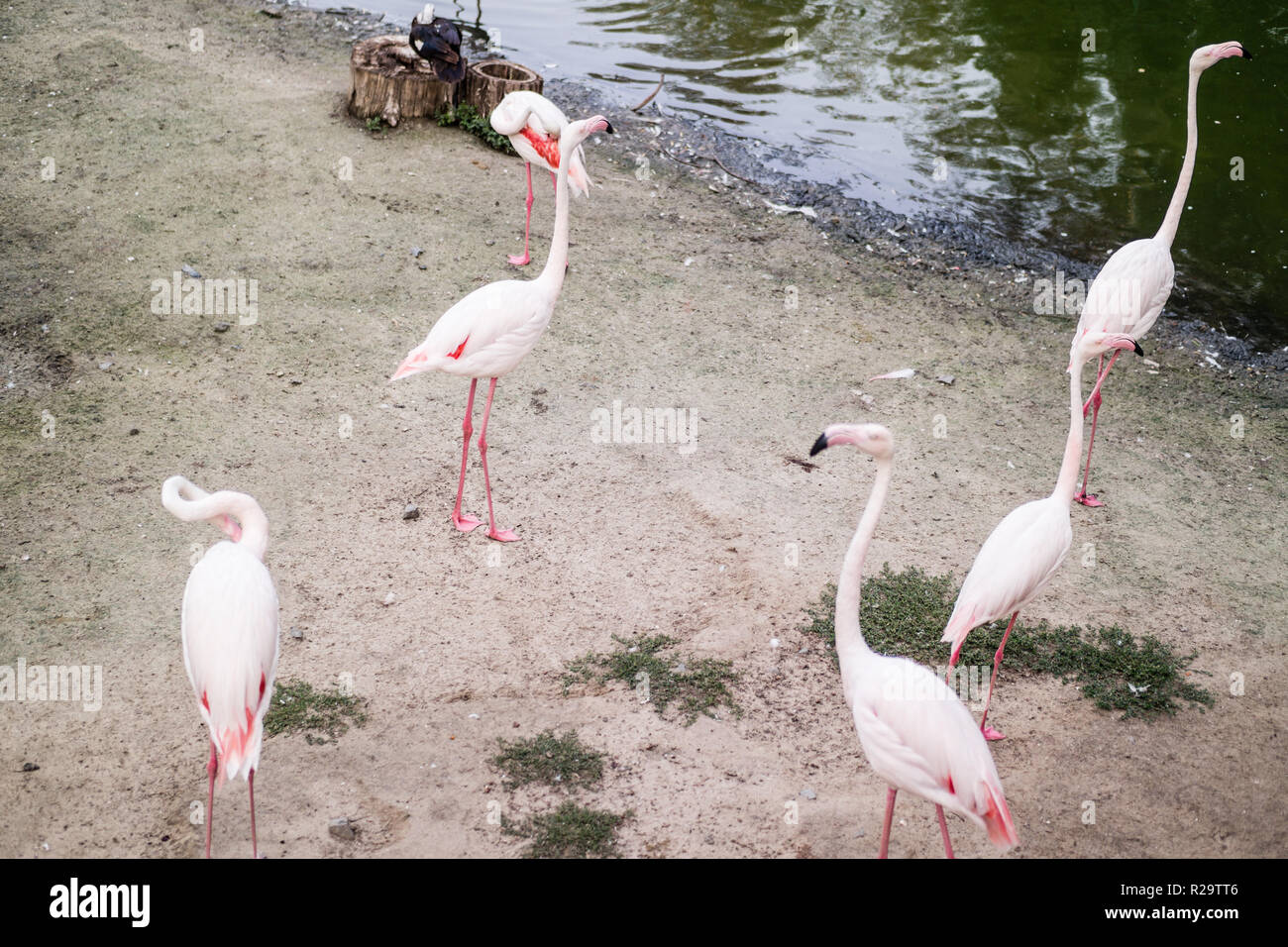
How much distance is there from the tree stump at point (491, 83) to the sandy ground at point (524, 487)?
1.68ft

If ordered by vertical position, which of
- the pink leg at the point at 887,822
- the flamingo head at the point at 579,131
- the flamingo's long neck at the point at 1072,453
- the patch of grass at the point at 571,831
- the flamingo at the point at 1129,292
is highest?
the flamingo head at the point at 579,131

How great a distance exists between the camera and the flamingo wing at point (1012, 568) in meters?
4.23

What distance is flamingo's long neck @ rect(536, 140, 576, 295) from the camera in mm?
5520

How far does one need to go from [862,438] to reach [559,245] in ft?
8.98

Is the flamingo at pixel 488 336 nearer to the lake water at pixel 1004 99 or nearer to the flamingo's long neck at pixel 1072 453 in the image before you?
the flamingo's long neck at pixel 1072 453

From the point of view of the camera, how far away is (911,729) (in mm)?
3502

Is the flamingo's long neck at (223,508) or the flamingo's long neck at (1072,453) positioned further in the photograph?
the flamingo's long neck at (1072,453)

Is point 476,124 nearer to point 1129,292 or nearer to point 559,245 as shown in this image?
point 559,245

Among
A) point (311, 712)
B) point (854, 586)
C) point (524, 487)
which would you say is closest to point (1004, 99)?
point (524, 487)

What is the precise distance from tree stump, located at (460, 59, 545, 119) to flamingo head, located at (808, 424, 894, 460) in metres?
6.76

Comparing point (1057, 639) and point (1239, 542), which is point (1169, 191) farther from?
point (1057, 639)

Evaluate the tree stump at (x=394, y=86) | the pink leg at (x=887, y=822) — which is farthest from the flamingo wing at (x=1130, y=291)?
the tree stump at (x=394, y=86)

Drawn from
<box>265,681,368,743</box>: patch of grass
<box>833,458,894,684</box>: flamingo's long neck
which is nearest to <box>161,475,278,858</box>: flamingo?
<box>265,681,368,743</box>: patch of grass

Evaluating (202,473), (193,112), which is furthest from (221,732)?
(193,112)
